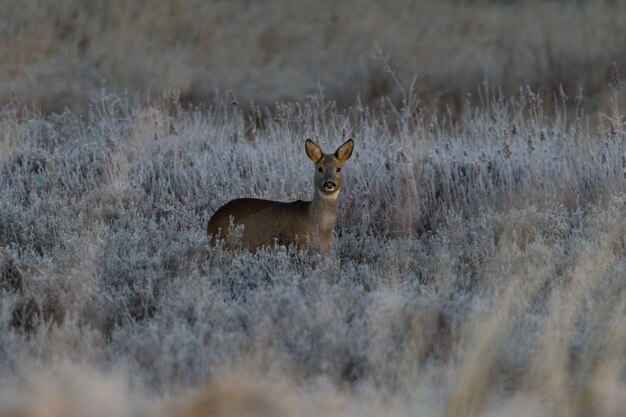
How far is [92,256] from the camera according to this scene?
6.63 meters

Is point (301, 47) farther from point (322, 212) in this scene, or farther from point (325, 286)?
point (325, 286)

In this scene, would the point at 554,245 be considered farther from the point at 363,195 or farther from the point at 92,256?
the point at 92,256

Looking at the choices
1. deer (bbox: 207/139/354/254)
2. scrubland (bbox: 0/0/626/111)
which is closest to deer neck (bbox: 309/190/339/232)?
deer (bbox: 207/139/354/254)

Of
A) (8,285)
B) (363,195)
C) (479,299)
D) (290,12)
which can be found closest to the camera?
A: (479,299)

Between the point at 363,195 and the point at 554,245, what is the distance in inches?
84.6

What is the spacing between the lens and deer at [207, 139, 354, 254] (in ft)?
23.2

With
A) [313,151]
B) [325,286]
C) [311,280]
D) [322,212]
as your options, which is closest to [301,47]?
[313,151]

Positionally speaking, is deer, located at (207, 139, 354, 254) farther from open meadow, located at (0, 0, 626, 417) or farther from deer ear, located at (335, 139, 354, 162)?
open meadow, located at (0, 0, 626, 417)

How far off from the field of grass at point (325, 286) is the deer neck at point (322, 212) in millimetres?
207

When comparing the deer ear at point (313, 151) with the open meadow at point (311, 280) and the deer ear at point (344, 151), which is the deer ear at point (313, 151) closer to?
the deer ear at point (344, 151)

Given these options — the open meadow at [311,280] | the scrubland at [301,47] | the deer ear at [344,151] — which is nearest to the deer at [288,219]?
the deer ear at [344,151]

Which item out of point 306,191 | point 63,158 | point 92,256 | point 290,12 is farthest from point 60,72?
point 92,256

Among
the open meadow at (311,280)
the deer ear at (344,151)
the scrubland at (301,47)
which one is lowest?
the open meadow at (311,280)

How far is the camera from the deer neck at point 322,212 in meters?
7.11
